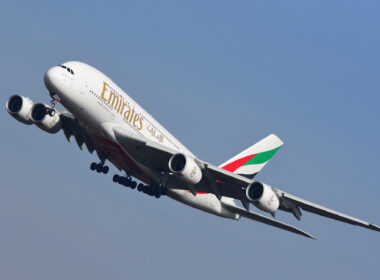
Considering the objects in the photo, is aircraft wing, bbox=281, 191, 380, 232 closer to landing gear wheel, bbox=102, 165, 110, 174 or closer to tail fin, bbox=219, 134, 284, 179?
tail fin, bbox=219, 134, 284, 179

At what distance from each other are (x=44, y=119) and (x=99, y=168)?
530 cm

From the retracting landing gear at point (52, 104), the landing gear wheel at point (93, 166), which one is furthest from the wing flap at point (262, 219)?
the retracting landing gear at point (52, 104)

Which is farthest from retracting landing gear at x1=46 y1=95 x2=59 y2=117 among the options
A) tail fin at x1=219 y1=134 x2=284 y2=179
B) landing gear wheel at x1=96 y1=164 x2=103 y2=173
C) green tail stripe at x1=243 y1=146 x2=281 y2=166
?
green tail stripe at x1=243 y1=146 x2=281 y2=166

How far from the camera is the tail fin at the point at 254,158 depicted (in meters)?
55.6

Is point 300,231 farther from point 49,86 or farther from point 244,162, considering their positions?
point 49,86

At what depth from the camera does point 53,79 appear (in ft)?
141

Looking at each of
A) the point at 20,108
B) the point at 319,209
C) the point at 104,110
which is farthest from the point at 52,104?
the point at 319,209

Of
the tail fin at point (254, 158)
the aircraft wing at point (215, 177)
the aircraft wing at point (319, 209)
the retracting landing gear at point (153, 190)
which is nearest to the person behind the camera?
the aircraft wing at point (319, 209)

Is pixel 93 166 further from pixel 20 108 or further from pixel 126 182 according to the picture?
pixel 20 108

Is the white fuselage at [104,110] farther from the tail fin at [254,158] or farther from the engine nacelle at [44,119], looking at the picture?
the tail fin at [254,158]

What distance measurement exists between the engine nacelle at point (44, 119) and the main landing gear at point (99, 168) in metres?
3.75

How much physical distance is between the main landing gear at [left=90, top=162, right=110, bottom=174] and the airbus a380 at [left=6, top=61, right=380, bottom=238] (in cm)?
7

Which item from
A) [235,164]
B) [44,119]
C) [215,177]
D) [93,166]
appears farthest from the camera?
[235,164]

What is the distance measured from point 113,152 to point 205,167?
577 centimetres
